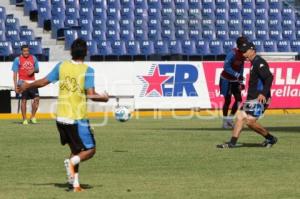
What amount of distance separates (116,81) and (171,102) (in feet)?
6.39

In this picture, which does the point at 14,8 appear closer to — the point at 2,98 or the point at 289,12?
the point at 2,98

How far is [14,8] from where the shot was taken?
3841 cm

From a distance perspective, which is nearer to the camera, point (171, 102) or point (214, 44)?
point (171, 102)

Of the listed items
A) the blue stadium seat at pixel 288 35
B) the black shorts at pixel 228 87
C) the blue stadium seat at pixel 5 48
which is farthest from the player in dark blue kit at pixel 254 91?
the blue stadium seat at pixel 288 35

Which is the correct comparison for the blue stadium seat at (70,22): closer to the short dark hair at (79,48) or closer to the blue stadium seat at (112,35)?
the blue stadium seat at (112,35)

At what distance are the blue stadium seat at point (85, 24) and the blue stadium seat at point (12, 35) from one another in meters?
3.06

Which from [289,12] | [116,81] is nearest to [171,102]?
[116,81]

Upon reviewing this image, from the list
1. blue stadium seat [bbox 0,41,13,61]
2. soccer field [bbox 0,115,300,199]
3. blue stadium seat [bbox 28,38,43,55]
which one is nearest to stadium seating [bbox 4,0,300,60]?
blue stadium seat [bbox 28,38,43,55]

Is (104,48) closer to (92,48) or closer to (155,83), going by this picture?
(92,48)

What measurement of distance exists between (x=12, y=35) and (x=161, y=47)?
18.3 ft

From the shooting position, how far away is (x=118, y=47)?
36969mm

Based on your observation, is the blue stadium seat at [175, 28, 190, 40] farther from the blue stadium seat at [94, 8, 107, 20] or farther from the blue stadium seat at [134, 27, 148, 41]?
the blue stadium seat at [94, 8, 107, 20]

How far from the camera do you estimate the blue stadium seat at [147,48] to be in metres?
37.3

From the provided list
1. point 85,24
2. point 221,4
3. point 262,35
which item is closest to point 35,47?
point 85,24
